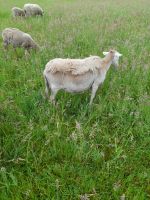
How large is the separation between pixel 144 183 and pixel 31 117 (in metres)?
2.06

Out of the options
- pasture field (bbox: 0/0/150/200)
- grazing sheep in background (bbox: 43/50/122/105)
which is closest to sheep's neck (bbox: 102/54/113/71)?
grazing sheep in background (bbox: 43/50/122/105)

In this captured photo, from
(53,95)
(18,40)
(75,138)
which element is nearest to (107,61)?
(53,95)

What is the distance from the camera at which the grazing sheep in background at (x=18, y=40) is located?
8820 millimetres

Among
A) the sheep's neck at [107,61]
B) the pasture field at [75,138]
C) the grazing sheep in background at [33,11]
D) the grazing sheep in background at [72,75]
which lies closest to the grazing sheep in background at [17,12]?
the grazing sheep in background at [33,11]

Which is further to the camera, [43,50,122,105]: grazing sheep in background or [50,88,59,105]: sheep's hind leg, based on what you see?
[50,88,59,105]: sheep's hind leg

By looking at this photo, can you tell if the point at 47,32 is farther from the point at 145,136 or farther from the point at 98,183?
the point at 98,183

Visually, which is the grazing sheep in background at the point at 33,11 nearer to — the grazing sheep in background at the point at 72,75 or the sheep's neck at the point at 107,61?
the sheep's neck at the point at 107,61

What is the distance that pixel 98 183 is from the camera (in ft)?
13.6

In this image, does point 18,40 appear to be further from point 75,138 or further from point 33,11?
point 33,11

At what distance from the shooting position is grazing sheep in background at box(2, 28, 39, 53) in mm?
8820

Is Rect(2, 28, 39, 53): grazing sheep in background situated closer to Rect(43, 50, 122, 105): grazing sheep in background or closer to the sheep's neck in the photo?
the sheep's neck

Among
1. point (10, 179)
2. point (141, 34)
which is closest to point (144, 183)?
point (10, 179)

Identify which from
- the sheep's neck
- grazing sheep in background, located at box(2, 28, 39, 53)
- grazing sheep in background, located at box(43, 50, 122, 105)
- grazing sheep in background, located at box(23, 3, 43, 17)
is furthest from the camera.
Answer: grazing sheep in background, located at box(23, 3, 43, 17)

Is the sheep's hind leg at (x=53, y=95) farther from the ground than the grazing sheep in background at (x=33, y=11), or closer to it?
closer to it
